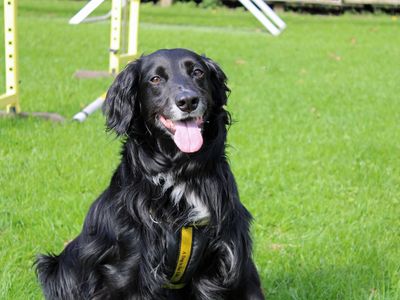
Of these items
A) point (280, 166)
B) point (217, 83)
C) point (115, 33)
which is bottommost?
point (280, 166)

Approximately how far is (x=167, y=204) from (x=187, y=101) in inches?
20.3

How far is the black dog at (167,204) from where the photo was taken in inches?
124

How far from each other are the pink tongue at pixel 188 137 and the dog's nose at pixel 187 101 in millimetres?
79

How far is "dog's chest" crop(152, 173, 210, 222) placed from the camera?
3182mm

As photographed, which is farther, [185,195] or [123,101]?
[123,101]

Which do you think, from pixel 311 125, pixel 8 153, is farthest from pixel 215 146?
pixel 311 125

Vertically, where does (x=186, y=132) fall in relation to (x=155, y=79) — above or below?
below

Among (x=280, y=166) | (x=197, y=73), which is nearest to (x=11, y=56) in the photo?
(x=280, y=166)

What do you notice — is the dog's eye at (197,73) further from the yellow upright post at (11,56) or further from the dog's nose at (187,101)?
the yellow upright post at (11,56)

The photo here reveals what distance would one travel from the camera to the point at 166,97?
321cm

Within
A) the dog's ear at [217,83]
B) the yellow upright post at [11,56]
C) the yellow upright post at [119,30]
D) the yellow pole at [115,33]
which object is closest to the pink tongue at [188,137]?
the dog's ear at [217,83]

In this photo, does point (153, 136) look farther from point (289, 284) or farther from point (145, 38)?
point (145, 38)

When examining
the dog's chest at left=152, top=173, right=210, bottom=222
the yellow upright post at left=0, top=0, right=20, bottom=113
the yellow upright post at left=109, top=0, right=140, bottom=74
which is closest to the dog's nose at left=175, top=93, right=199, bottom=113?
the dog's chest at left=152, top=173, right=210, bottom=222

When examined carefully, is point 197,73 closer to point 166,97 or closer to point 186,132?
point 166,97
